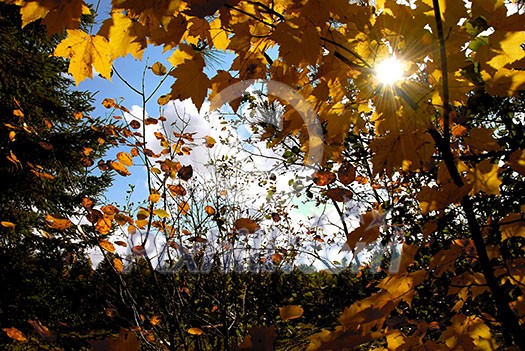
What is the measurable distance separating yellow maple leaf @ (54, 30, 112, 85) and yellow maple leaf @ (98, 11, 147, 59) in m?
0.05

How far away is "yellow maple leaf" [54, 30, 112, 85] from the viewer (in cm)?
96

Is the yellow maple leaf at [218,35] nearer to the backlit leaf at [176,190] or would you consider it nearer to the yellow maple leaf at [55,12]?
the yellow maple leaf at [55,12]

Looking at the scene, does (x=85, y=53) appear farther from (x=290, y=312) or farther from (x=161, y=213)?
(x=161, y=213)

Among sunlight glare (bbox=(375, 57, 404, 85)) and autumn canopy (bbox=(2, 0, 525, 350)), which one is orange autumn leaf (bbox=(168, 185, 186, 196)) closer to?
autumn canopy (bbox=(2, 0, 525, 350))

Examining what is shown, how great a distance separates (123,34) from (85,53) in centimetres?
15

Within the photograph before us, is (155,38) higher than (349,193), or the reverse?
(349,193)

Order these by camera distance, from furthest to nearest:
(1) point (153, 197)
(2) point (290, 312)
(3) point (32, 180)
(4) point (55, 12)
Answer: (3) point (32, 180)
(1) point (153, 197)
(4) point (55, 12)
(2) point (290, 312)

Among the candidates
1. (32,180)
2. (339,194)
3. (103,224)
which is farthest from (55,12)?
(32,180)

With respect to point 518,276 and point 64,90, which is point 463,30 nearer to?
point 518,276

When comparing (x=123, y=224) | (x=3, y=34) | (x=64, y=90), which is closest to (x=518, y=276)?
(x=123, y=224)

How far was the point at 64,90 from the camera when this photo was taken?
307 inches

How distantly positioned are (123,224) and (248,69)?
270 cm

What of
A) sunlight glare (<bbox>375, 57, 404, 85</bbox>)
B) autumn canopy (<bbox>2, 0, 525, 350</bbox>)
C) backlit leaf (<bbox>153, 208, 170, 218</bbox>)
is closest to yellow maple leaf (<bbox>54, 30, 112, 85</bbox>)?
autumn canopy (<bbox>2, 0, 525, 350</bbox>)

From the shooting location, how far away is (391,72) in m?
0.80
